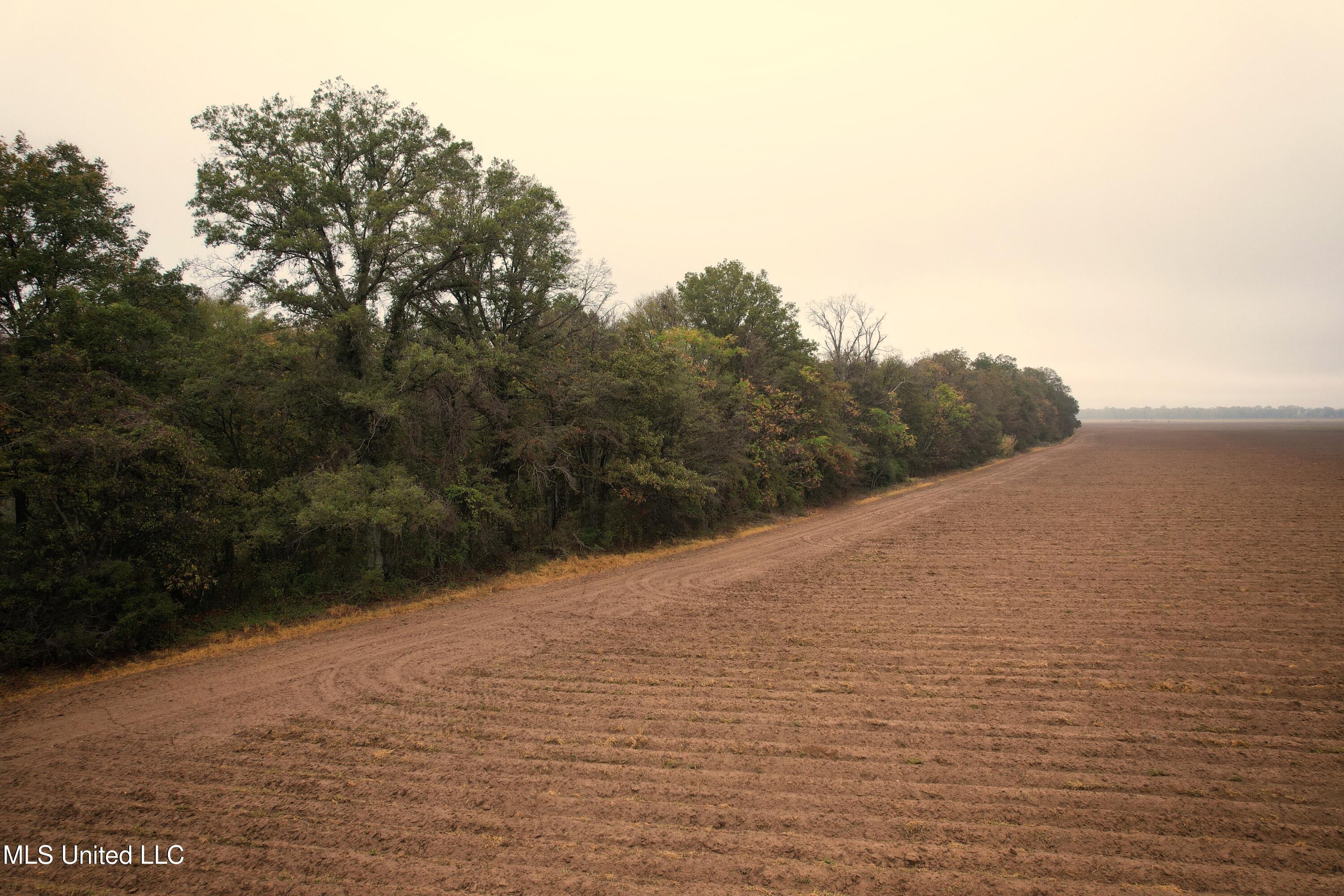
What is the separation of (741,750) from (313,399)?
12.3 m

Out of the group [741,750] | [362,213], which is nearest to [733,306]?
[362,213]

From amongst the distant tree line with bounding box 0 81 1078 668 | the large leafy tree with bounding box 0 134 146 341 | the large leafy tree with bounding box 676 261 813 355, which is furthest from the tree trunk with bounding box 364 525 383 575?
the large leafy tree with bounding box 676 261 813 355

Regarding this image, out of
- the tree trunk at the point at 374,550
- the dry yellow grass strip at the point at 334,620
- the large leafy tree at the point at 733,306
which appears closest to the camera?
the dry yellow grass strip at the point at 334,620

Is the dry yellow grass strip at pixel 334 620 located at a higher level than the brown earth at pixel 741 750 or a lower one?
higher

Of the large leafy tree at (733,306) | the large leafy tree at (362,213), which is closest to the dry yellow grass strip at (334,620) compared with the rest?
the large leafy tree at (362,213)

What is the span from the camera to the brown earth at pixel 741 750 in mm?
4773

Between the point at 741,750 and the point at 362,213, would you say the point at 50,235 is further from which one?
the point at 741,750

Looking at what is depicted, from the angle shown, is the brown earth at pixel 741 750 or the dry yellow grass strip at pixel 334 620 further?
the dry yellow grass strip at pixel 334 620

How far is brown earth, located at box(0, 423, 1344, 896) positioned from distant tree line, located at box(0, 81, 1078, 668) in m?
2.51

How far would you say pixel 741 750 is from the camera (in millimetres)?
6535

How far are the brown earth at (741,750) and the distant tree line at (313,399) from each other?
2.51 metres

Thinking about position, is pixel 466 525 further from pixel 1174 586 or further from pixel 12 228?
pixel 1174 586

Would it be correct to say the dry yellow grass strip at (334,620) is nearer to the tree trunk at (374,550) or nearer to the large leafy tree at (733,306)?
the tree trunk at (374,550)

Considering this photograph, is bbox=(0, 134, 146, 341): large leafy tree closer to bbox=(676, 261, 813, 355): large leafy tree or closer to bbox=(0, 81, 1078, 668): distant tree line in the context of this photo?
bbox=(0, 81, 1078, 668): distant tree line
